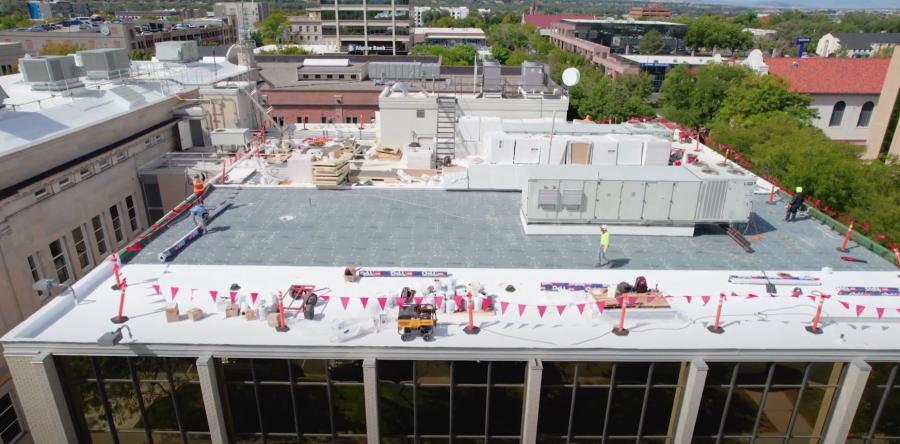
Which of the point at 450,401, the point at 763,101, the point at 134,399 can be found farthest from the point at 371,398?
the point at 763,101

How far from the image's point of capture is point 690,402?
15758mm

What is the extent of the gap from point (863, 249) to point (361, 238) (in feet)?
71.0

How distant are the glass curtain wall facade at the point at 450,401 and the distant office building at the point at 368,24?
117615 millimetres

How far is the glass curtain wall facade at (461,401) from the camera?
52.4 feet


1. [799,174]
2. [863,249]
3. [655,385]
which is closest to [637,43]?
[799,174]

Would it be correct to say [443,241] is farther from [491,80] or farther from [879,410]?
[491,80]

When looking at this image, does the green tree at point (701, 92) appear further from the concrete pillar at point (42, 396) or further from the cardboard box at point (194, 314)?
the concrete pillar at point (42, 396)

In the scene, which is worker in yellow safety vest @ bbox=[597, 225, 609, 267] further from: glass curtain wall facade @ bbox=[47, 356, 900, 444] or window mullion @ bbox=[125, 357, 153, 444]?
window mullion @ bbox=[125, 357, 153, 444]

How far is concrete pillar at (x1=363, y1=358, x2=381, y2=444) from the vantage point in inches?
601

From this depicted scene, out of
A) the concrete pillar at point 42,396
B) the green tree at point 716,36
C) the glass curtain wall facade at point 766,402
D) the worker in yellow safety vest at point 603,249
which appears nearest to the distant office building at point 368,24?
the green tree at point 716,36

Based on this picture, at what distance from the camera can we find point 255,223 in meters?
24.2

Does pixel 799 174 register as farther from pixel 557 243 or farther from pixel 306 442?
pixel 306 442

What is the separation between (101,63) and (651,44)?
459ft

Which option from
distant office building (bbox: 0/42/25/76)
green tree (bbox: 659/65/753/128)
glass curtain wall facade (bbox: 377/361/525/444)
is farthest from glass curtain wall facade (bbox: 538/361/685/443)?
distant office building (bbox: 0/42/25/76)
